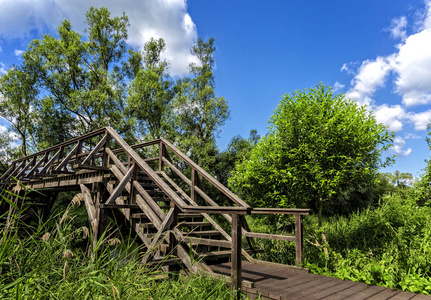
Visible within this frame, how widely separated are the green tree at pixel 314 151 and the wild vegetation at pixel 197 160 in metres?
0.03

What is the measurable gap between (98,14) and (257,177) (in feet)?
64.1

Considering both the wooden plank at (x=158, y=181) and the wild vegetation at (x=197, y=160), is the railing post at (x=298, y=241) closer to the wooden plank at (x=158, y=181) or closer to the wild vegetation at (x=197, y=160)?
the wild vegetation at (x=197, y=160)

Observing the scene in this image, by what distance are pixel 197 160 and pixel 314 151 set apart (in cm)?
1361

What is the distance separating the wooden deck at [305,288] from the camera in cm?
377

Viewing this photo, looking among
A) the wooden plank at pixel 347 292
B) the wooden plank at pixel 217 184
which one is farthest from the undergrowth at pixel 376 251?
the wooden plank at pixel 217 184

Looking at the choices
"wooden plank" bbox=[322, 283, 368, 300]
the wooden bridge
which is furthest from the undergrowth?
the wooden bridge

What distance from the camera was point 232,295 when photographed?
138 inches

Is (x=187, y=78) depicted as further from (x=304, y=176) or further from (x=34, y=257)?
(x=34, y=257)

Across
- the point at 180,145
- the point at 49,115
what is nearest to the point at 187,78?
the point at 180,145

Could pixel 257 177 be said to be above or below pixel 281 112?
below

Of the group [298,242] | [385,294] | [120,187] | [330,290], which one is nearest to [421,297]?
[385,294]

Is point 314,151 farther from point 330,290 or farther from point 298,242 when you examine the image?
point 330,290

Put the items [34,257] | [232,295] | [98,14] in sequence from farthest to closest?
1. [98,14]
2. [232,295]
3. [34,257]

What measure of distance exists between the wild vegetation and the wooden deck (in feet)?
1.06
